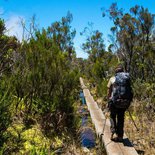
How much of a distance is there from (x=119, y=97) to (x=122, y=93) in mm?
112

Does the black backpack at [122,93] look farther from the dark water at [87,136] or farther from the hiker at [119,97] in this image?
the dark water at [87,136]

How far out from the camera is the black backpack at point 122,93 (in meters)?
7.55

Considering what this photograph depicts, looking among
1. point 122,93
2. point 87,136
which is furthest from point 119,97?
point 87,136

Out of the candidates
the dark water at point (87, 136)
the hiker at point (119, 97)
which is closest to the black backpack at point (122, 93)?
the hiker at point (119, 97)

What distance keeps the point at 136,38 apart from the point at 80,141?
12.9 metres

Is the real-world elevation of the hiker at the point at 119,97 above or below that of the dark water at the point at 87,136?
above

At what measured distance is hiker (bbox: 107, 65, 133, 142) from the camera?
7565mm

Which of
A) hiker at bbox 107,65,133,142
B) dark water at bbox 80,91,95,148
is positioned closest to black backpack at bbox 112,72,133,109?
hiker at bbox 107,65,133,142

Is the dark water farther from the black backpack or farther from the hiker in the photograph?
the black backpack

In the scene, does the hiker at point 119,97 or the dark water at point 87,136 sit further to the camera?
the dark water at point 87,136

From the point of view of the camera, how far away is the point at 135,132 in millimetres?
9562

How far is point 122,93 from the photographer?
7555 millimetres

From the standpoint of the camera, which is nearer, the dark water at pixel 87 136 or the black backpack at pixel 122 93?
the black backpack at pixel 122 93

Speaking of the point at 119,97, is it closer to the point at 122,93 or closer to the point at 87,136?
the point at 122,93
